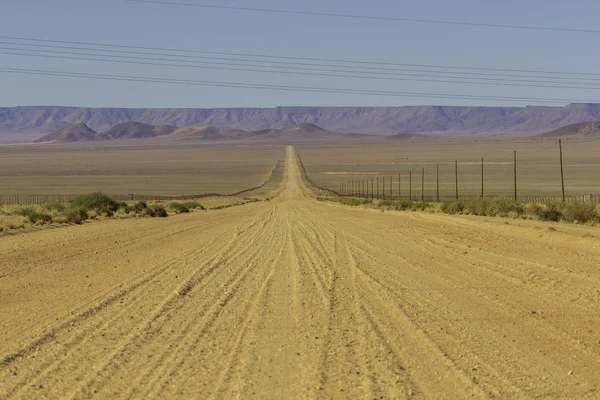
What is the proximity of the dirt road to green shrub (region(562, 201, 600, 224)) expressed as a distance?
14.4 metres

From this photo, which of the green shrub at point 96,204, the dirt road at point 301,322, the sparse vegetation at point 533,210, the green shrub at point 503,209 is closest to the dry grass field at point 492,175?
the sparse vegetation at point 533,210

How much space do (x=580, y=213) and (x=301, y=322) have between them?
1114 inches

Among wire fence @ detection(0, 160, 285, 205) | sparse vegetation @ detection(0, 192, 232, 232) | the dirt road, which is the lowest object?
wire fence @ detection(0, 160, 285, 205)

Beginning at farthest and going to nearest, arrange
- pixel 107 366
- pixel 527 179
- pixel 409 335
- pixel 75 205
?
1. pixel 527 179
2. pixel 75 205
3. pixel 409 335
4. pixel 107 366

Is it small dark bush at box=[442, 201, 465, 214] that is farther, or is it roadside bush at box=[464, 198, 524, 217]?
small dark bush at box=[442, 201, 465, 214]

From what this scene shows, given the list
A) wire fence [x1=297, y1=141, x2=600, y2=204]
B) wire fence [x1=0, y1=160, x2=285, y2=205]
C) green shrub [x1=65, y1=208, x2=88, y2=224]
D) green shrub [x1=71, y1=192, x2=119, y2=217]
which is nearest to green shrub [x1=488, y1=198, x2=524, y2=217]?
green shrub [x1=65, y1=208, x2=88, y2=224]

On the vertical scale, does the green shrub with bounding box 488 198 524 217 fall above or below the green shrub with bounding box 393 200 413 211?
above

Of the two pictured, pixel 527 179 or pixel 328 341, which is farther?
pixel 527 179

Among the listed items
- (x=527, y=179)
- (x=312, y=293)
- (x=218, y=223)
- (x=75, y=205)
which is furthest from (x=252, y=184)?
(x=312, y=293)

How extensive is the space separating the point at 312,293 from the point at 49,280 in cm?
554

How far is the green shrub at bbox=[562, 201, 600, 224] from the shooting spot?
37906mm

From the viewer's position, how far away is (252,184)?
126 meters

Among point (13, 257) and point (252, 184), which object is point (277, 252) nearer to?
point (13, 257)

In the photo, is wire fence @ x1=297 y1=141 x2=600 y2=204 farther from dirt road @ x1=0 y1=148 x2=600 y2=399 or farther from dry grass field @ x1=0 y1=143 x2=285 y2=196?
dirt road @ x1=0 y1=148 x2=600 y2=399
